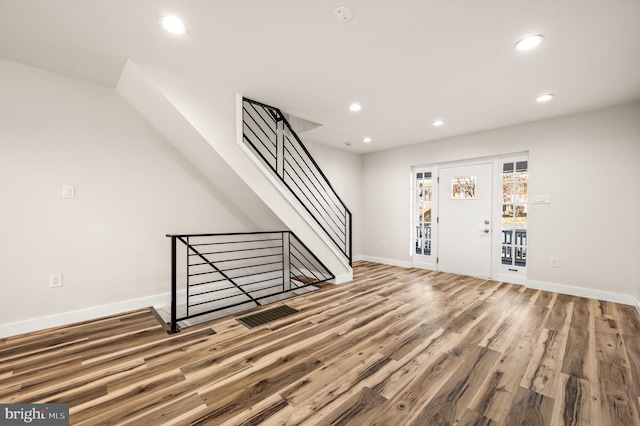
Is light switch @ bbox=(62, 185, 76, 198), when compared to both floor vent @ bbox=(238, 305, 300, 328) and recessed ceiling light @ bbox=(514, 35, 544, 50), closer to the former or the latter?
floor vent @ bbox=(238, 305, 300, 328)

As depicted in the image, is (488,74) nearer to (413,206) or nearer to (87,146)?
(413,206)

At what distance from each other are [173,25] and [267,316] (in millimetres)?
2845

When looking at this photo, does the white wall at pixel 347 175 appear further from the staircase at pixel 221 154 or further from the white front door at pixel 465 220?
the white front door at pixel 465 220

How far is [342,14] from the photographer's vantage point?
1896 mm

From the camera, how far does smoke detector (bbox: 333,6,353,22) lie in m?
1.85

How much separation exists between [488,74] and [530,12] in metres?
0.88

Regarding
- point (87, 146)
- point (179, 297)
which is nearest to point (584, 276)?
point (179, 297)

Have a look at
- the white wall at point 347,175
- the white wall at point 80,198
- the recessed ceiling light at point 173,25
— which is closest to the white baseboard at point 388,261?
the white wall at point 347,175

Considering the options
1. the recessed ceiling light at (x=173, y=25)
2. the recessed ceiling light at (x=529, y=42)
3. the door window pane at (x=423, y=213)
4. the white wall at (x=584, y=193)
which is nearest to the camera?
the recessed ceiling light at (x=173, y=25)

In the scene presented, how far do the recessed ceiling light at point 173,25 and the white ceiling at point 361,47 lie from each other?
0.05 meters

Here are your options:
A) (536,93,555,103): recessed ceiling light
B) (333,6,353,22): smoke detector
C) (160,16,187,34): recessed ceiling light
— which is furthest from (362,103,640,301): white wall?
(160,16,187,34): recessed ceiling light

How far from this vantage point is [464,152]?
15.8 ft

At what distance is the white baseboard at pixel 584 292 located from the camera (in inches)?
136

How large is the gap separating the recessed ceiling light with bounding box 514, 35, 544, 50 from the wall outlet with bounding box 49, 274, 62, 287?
15.9ft
